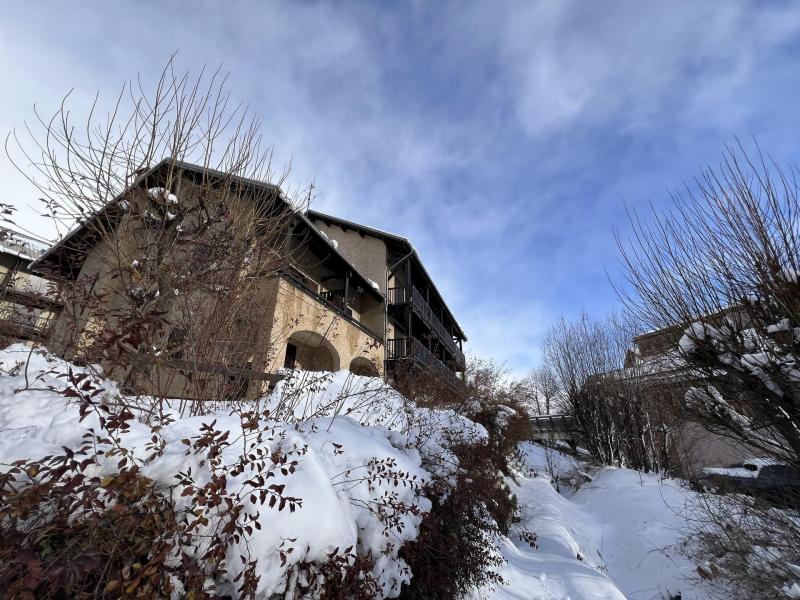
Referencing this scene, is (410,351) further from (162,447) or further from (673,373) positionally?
(162,447)

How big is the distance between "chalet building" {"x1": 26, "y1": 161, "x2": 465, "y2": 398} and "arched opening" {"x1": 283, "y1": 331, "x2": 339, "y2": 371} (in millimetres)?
43

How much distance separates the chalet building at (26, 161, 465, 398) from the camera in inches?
127

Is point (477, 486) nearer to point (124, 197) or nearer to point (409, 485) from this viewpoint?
point (409, 485)

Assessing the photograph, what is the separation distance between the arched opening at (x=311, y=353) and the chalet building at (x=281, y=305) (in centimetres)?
4

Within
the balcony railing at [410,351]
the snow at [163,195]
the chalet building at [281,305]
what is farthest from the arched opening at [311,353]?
the snow at [163,195]

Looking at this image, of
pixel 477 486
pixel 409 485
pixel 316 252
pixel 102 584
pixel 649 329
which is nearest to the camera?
pixel 102 584

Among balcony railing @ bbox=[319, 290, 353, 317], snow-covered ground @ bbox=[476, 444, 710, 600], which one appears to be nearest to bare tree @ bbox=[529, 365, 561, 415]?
snow-covered ground @ bbox=[476, 444, 710, 600]

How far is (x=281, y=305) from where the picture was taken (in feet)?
25.8

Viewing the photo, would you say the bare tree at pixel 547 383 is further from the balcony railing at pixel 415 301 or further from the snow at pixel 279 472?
the snow at pixel 279 472

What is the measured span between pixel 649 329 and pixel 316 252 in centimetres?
1020

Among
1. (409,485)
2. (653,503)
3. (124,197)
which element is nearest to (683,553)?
(653,503)

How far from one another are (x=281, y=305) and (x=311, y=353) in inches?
163

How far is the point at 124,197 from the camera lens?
3633 millimetres

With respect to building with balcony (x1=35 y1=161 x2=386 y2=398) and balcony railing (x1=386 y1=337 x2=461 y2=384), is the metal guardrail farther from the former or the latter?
building with balcony (x1=35 y1=161 x2=386 y2=398)
